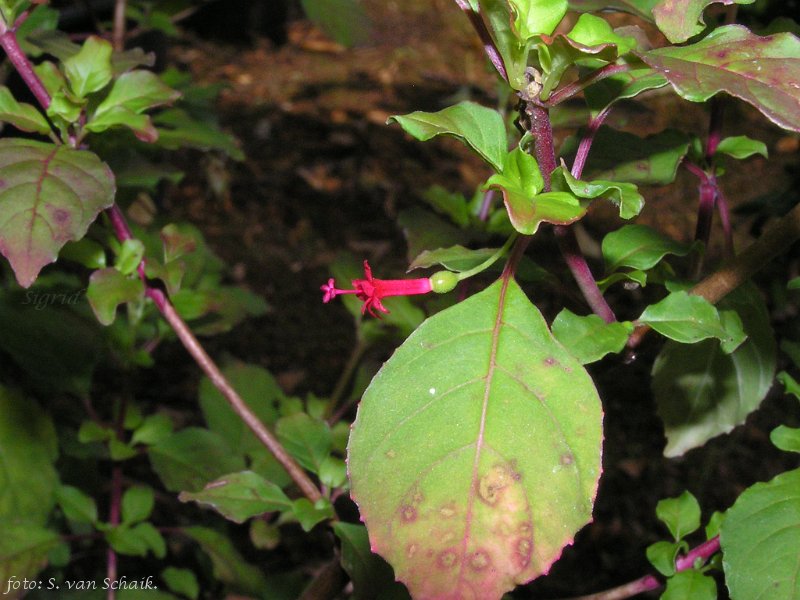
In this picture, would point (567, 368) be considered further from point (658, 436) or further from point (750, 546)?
point (658, 436)

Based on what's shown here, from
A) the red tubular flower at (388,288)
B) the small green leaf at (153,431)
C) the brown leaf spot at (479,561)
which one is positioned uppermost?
the red tubular flower at (388,288)

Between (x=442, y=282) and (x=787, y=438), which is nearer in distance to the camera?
(x=442, y=282)

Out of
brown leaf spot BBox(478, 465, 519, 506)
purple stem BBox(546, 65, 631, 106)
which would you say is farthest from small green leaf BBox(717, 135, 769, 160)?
brown leaf spot BBox(478, 465, 519, 506)

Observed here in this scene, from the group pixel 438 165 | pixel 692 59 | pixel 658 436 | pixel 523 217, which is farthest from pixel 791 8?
pixel 438 165

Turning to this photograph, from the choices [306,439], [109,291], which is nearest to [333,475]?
[306,439]

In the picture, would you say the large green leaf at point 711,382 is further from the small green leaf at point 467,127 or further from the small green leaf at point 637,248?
the small green leaf at point 467,127

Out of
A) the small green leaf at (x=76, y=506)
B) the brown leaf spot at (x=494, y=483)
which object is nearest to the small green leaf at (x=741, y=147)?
the brown leaf spot at (x=494, y=483)

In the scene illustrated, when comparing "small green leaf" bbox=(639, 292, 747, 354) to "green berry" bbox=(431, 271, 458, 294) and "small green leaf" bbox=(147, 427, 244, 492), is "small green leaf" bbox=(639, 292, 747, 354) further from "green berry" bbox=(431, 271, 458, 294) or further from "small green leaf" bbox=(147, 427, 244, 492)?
"small green leaf" bbox=(147, 427, 244, 492)

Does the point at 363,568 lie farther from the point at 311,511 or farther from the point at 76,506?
the point at 76,506
